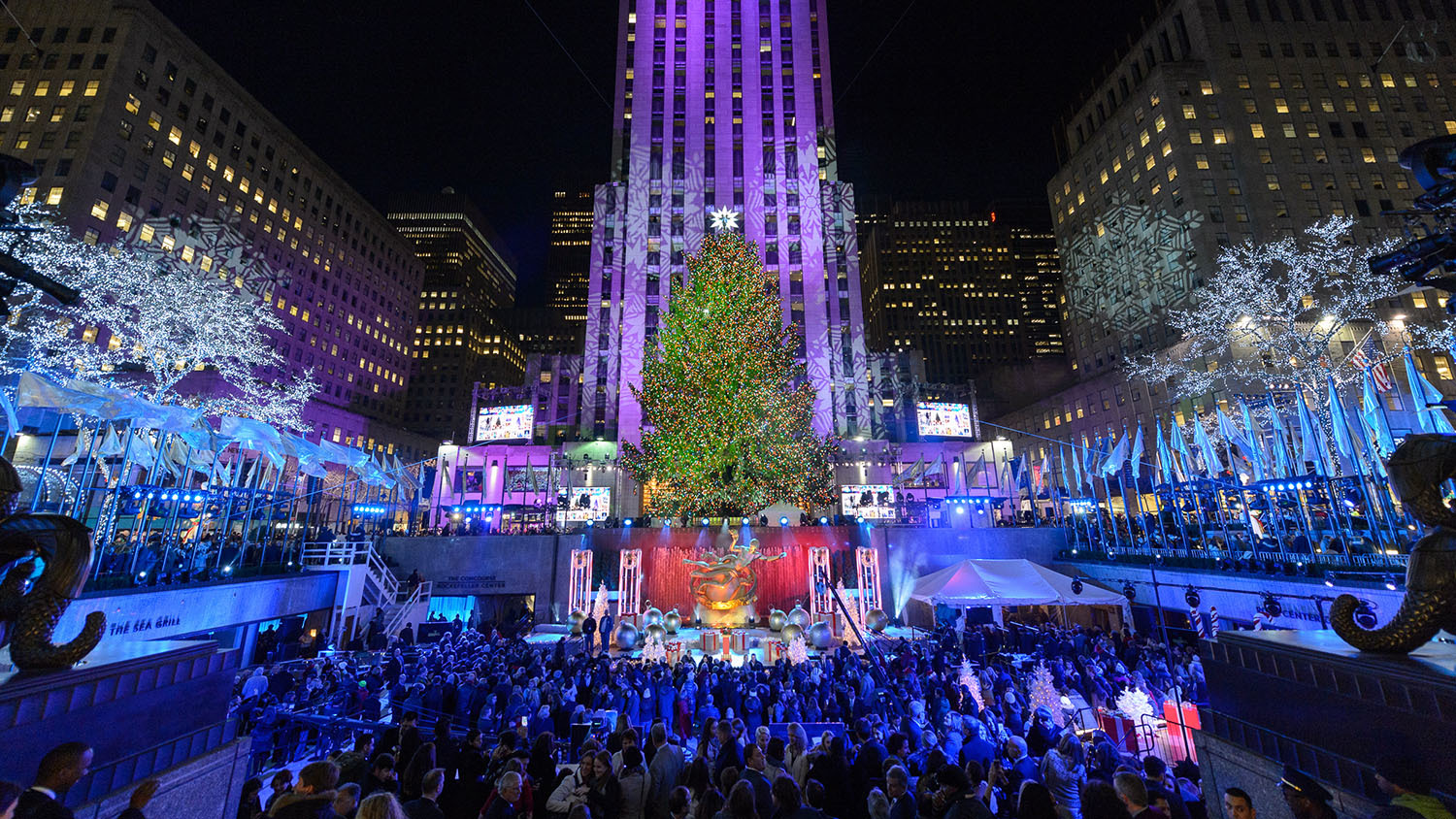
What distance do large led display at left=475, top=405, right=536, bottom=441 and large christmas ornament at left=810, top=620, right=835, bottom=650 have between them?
3938 cm

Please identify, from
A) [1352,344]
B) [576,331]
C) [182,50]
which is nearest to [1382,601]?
[1352,344]

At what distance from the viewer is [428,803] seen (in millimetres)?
5184

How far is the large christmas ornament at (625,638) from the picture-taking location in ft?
64.1

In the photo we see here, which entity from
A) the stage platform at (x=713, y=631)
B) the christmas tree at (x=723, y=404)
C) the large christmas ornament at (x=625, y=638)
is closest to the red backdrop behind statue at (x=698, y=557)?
the stage platform at (x=713, y=631)

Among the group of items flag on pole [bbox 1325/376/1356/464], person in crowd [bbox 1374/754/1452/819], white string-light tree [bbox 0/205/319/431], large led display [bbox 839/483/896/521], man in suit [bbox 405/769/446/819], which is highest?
white string-light tree [bbox 0/205/319/431]

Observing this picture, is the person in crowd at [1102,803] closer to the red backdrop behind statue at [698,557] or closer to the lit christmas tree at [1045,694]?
the lit christmas tree at [1045,694]

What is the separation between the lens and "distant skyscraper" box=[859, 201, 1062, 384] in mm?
115562

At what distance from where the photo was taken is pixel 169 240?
5375 centimetres

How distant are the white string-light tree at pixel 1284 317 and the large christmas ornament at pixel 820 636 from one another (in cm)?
4354

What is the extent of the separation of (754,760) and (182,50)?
8393cm

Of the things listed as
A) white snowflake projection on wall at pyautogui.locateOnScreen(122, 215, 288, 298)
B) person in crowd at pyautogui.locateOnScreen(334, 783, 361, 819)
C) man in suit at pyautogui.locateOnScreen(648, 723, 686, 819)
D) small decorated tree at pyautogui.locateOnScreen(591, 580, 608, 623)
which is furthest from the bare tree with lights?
white snowflake projection on wall at pyautogui.locateOnScreen(122, 215, 288, 298)

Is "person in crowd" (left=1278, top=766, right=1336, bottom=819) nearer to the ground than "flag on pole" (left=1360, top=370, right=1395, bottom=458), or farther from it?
nearer to the ground

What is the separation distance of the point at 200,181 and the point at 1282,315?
101 meters

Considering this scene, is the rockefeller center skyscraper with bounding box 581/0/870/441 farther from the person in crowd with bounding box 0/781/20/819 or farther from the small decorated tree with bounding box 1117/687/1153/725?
the person in crowd with bounding box 0/781/20/819
